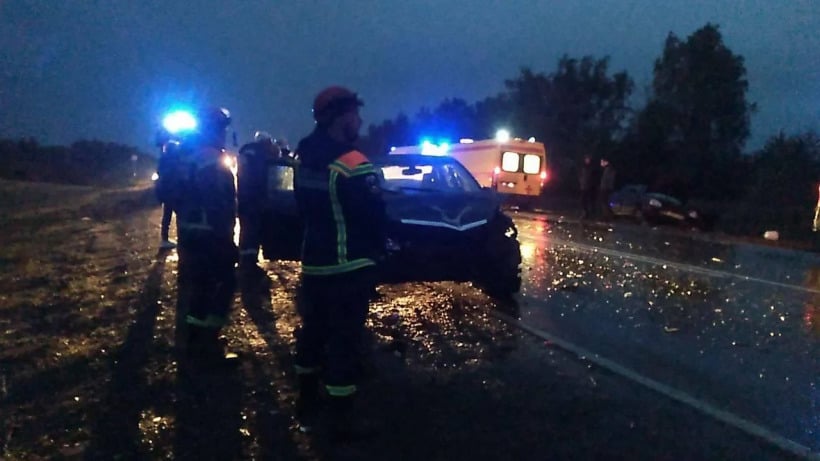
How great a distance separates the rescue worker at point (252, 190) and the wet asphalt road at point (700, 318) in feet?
10.5

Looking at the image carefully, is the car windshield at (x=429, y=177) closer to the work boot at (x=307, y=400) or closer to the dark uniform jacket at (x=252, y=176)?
the dark uniform jacket at (x=252, y=176)

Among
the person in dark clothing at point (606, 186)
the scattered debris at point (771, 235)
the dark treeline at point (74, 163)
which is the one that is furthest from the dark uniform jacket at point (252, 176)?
the dark treeline at point (74, 163)

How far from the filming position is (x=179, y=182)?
653cm

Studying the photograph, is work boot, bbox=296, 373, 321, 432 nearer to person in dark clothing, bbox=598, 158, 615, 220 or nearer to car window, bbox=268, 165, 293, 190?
car window, bbox=268, 165, 293, 190

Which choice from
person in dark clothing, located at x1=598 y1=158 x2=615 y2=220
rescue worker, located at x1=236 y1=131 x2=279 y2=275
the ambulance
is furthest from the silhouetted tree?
rescue worker, located at x1=236 y1=131 x2=279 y2=275

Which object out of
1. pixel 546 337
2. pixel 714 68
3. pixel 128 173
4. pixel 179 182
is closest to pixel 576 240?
pixel 546 337

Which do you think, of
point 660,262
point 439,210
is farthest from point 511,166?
point 439,210

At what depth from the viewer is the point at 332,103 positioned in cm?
455

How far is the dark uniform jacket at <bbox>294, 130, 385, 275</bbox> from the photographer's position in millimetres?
4441

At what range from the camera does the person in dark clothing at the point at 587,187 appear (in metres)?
24.6

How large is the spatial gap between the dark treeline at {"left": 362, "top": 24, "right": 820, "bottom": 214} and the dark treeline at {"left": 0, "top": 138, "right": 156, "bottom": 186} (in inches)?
989

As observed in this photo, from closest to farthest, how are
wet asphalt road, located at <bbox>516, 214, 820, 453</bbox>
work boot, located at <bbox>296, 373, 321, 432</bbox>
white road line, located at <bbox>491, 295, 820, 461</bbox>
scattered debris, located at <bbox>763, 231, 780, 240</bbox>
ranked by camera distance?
white road line, located at <bbox>491, 295, 820, 461</bbox>
work boot, located at <bbox>296, 373, 321, 432</bbox>
wet asphalt road, located at <bbox>516, 214, 820, 453</bbox>
scattered debris, located at <bbox>763, 231, 780, 240</bbox>

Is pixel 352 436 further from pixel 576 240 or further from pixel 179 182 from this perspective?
pixel 576 240

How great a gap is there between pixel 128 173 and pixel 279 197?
67.2m
